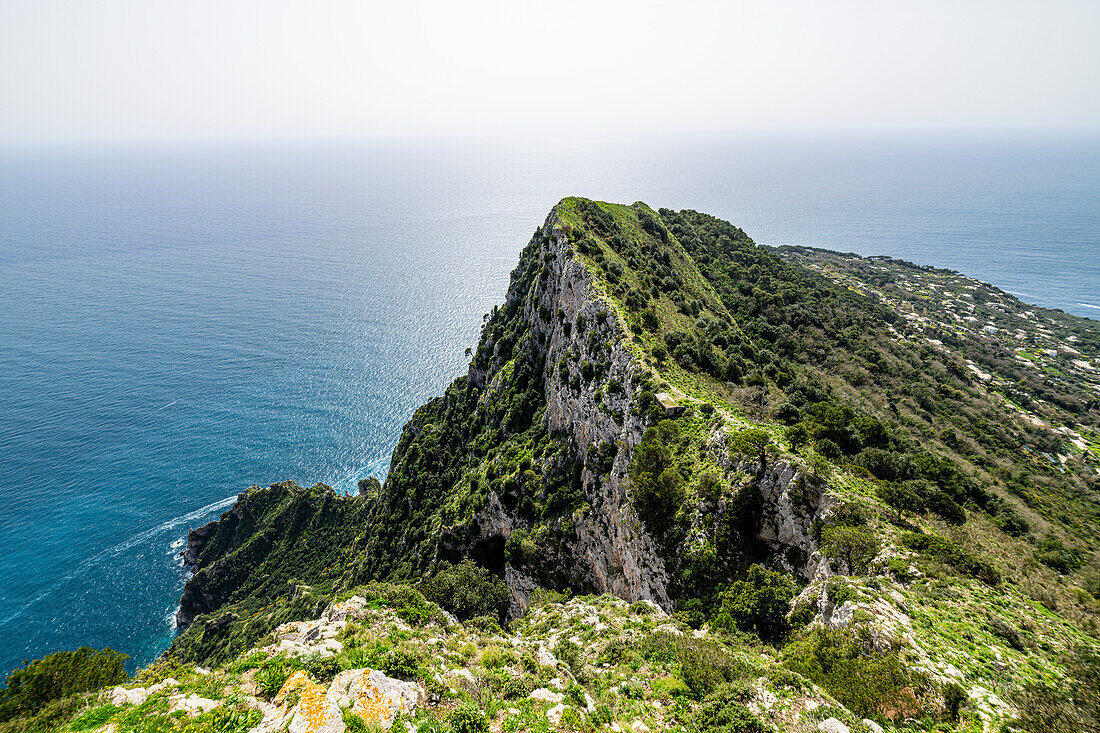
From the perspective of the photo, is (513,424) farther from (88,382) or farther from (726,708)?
(88,382)

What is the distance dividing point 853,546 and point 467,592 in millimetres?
32076

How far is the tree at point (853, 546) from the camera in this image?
75.0 ft

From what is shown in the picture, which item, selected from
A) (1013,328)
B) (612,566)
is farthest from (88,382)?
(1013,328)

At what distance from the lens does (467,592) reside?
129ft

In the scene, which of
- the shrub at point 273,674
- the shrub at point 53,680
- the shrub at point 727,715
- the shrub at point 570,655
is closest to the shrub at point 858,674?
the shrub at point 727,715

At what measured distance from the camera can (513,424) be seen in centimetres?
6206

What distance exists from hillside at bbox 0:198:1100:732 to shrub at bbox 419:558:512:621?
0.29m

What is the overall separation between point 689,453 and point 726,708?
1904 cm

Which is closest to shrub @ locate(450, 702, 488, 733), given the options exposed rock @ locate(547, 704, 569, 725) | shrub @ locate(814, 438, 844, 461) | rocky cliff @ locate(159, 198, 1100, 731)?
exposed rock @ locate(547, 704, 569, 725)

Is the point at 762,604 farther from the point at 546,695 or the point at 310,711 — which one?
the point at 310,711

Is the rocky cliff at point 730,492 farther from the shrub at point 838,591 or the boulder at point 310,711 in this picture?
the boulder at point 310,711

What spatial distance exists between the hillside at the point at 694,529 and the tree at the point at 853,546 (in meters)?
0.12

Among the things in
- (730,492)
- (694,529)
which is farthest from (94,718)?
(730,492)

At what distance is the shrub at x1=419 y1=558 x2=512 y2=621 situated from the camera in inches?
1507
